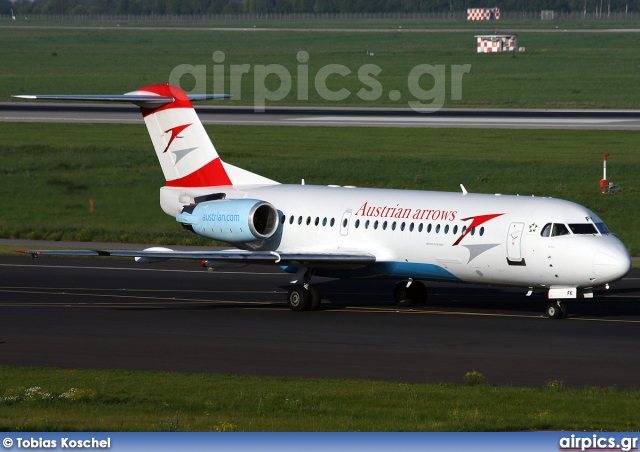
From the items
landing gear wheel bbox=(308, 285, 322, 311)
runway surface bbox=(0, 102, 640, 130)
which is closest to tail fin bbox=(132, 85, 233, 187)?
landing gear wheel bbox=(308, 285, 322, 311)

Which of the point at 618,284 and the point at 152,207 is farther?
the point at 152,207

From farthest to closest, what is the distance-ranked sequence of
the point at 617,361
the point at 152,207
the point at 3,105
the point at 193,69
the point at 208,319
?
the point at 193,69 < the point at 3,105 < the point at 152,207 < the point at 208,319 < the point at 617,361

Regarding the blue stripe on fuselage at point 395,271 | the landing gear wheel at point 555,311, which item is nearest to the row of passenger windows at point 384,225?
the blue stripe on fuselage at point 395,271

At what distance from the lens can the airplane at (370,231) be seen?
103 ft

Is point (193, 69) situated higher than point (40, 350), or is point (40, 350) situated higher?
point (193, 69)

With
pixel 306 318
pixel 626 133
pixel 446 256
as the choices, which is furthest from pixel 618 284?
pixel 626 133

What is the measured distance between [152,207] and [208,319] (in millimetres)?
20069

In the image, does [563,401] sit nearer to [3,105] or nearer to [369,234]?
[369,234]

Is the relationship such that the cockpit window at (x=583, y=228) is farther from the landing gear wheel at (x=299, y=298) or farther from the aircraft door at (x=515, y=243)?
the landing gear wheel at (x=299, y=298)

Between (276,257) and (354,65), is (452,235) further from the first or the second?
(354,65)

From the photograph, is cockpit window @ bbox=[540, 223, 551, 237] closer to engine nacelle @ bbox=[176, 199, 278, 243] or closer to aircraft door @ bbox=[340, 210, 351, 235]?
aircraft door @ bbox=[340, 210, 351, 235]

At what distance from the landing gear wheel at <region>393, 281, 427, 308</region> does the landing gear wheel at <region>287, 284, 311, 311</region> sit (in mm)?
2794

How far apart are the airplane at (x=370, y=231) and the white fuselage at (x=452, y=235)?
28 millimetres

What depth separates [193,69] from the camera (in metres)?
133
